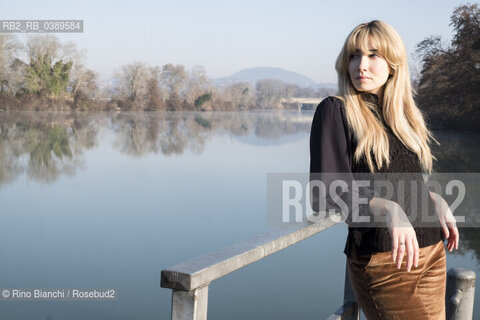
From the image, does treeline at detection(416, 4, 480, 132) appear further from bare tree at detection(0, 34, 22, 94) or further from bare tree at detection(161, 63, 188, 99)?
bare tree at detection(161, 63, 188, 99)

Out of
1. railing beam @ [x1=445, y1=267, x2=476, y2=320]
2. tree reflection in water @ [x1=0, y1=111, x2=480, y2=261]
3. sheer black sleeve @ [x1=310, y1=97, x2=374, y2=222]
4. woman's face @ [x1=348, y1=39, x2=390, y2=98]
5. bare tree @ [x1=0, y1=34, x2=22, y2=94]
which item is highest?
bare tree @ [x1=0, y1=34, x2=22, y2=94]

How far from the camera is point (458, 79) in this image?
78.3 ft

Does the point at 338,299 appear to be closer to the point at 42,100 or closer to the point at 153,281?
the point at 153,281

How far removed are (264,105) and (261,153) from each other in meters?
64.8

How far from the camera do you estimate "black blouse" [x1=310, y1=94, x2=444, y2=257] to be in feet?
4.37

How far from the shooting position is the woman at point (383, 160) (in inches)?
52.3

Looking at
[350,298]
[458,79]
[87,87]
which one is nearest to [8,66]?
[87,87]

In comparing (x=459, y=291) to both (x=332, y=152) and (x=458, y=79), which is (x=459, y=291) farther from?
(x=458, y=79)

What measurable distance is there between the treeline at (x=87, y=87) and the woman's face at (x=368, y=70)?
22195 mm

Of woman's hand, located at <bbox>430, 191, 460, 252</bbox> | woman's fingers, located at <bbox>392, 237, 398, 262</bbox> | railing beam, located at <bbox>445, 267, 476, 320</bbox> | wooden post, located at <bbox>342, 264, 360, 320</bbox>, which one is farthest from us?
railing beam, located at <bbox>445, 267, 476, 320</bbox>

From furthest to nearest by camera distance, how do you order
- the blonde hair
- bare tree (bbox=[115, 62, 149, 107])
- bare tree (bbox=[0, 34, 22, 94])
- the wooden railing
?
bare tree (bbox=[115, 62, 149, 107]) → bare tree (bbox=[0, 34, 22, 94]) → the blonde hair → the wooden railing

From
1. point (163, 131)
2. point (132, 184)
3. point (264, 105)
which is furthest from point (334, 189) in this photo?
point (264, 105)

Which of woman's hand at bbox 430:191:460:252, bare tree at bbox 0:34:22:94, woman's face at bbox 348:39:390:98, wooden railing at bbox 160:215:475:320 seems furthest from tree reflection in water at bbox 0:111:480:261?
bare tree at bbox 0:34:22:94

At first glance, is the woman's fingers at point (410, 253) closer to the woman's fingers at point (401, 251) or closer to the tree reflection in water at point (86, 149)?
the woman's fingers at point (401, 251)
